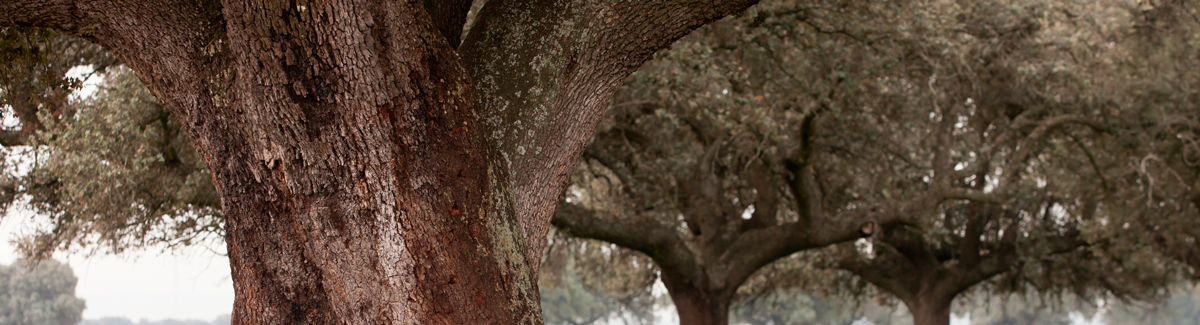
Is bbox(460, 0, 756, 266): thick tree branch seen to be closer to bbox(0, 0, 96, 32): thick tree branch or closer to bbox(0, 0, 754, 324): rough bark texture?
bbox(0, 0, 754, 324): rough bark texture

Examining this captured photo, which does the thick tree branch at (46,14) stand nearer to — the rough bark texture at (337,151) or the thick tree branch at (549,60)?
the rough bark texture at (337,151)

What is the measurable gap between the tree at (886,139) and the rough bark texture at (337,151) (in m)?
5.51

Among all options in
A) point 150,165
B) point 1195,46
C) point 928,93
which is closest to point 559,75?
point 150,165

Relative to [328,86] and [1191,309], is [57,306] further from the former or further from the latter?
[1191,309]

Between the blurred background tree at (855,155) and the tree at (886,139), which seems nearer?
the blurred background tree at (855,155)

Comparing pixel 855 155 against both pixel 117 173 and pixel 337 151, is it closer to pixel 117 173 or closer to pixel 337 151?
pixel 117 173

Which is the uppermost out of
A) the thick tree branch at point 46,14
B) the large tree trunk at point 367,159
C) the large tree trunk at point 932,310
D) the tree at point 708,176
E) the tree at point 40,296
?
the tree at point 40,296

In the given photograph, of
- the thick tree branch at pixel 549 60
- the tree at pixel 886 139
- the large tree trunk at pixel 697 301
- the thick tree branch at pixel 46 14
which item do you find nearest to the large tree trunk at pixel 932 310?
the tree at pixel 886 139

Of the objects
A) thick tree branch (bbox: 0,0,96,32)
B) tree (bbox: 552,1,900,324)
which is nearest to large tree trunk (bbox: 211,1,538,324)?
thick tree branch (bbox: 0,0,96,32)

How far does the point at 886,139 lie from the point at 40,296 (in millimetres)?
19577

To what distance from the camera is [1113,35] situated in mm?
12453

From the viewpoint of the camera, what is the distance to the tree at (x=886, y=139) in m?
9.59

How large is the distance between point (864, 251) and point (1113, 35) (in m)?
5.75

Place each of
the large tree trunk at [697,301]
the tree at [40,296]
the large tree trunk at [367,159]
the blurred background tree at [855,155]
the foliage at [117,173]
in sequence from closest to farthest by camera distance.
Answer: the large tree trunk at [367,159] → the foliage at [117,173] → the blurred background tree at [855,155] → the large tree trunk at [697,301] → the tree at [40,296]
